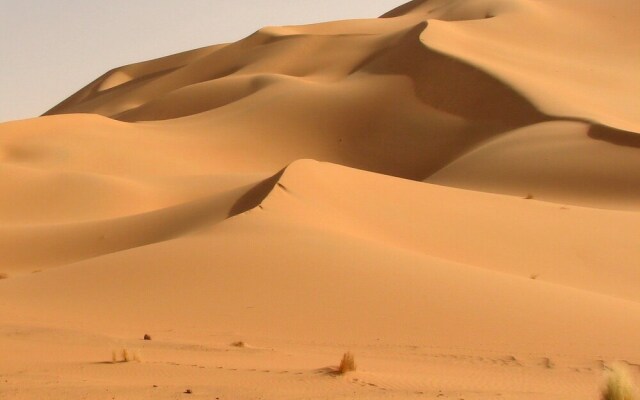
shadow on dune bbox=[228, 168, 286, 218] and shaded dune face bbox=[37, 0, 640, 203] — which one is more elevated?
shaded dune face bbox=[37, 0, 640, 203]

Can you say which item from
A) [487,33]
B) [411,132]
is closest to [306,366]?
[411,132]

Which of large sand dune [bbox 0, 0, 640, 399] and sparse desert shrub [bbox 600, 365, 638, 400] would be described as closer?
sparse desert shrub [bbox 600, 365, 638, 400]

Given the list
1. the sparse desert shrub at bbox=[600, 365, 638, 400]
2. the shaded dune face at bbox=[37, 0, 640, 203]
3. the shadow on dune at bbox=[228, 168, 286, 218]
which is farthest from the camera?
the shaded dune face at bbox=[37, 0, 640, 203]

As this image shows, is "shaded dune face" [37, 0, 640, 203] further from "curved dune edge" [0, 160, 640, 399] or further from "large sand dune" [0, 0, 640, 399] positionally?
"curved dune edge" [0, 160, 640, 399]

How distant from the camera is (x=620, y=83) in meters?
36.5

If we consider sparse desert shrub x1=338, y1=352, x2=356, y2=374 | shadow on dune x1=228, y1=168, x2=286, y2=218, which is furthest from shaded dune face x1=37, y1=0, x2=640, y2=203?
sparse desert shrub x1=338, y1=352, x2=356, y2=374

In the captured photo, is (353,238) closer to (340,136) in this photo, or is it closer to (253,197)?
(253,197)

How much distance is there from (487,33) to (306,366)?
37.5m

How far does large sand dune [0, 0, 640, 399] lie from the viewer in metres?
7.70

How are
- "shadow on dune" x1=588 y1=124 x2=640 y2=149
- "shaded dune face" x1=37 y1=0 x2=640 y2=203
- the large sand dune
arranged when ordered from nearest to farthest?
1. the large sand dune
2. "shadow on dune" x1=588 y1=124 x2=640 y2=149
3. "shaded dune face" x1=37 y1=0 x2=640 y2=203

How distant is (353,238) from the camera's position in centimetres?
1315

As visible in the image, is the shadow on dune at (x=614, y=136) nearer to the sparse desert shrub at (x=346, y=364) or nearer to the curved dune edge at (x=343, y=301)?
the curved dune edge at (x=343, y=301)

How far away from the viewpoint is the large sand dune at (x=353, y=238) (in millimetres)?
7699

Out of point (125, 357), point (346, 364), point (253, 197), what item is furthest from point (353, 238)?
point (346, 364)
